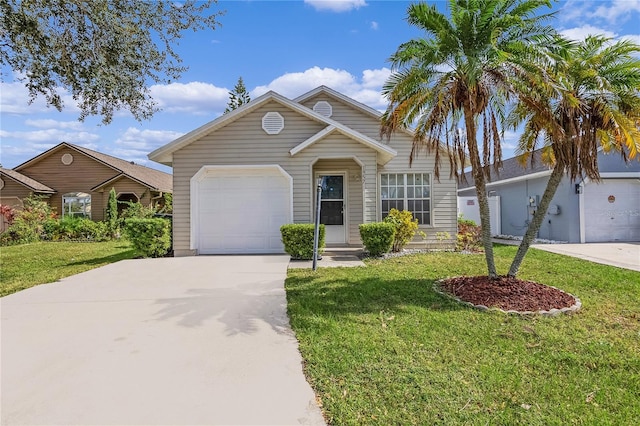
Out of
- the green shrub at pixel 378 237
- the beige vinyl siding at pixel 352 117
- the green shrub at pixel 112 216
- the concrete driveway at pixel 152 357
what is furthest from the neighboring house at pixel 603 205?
the green shrub at pixel 112 216

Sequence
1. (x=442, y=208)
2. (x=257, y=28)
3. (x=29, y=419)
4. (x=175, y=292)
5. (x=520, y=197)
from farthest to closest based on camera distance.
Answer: (x=520, y=197) < (x=442, y=208) < (x=257, y=28) < (x=175, y=292) < (x=29, y=419)

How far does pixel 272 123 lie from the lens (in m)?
10.9

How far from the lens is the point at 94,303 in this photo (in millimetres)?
5691

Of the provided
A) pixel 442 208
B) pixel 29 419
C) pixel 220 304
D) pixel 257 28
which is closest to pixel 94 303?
pixel 220 304

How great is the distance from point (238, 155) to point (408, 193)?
5731 millimetres

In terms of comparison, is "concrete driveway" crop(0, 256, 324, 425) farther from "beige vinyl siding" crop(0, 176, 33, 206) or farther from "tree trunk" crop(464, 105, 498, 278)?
"beige vinyl siding" crop(0, 176, 33, 206)

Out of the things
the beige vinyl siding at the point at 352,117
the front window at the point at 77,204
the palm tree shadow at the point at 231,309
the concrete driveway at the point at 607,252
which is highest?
the beige vinyl siding at the point at 352,117

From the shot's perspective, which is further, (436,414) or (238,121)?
(238,121)

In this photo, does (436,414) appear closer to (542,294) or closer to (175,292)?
(542,294)

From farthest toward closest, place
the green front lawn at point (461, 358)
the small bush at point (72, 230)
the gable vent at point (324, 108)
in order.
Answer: the small bush at point (72, 230) < the gable vent at point (324, 108) < the green front lawn at point (461, 358)

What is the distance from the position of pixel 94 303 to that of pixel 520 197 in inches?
652

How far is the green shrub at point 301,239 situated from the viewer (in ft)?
31.6

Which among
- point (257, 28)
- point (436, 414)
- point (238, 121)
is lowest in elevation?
point (436, 414)

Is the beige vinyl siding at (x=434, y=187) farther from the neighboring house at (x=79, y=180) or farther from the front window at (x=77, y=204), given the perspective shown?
the front window at (x=77, y=204)
